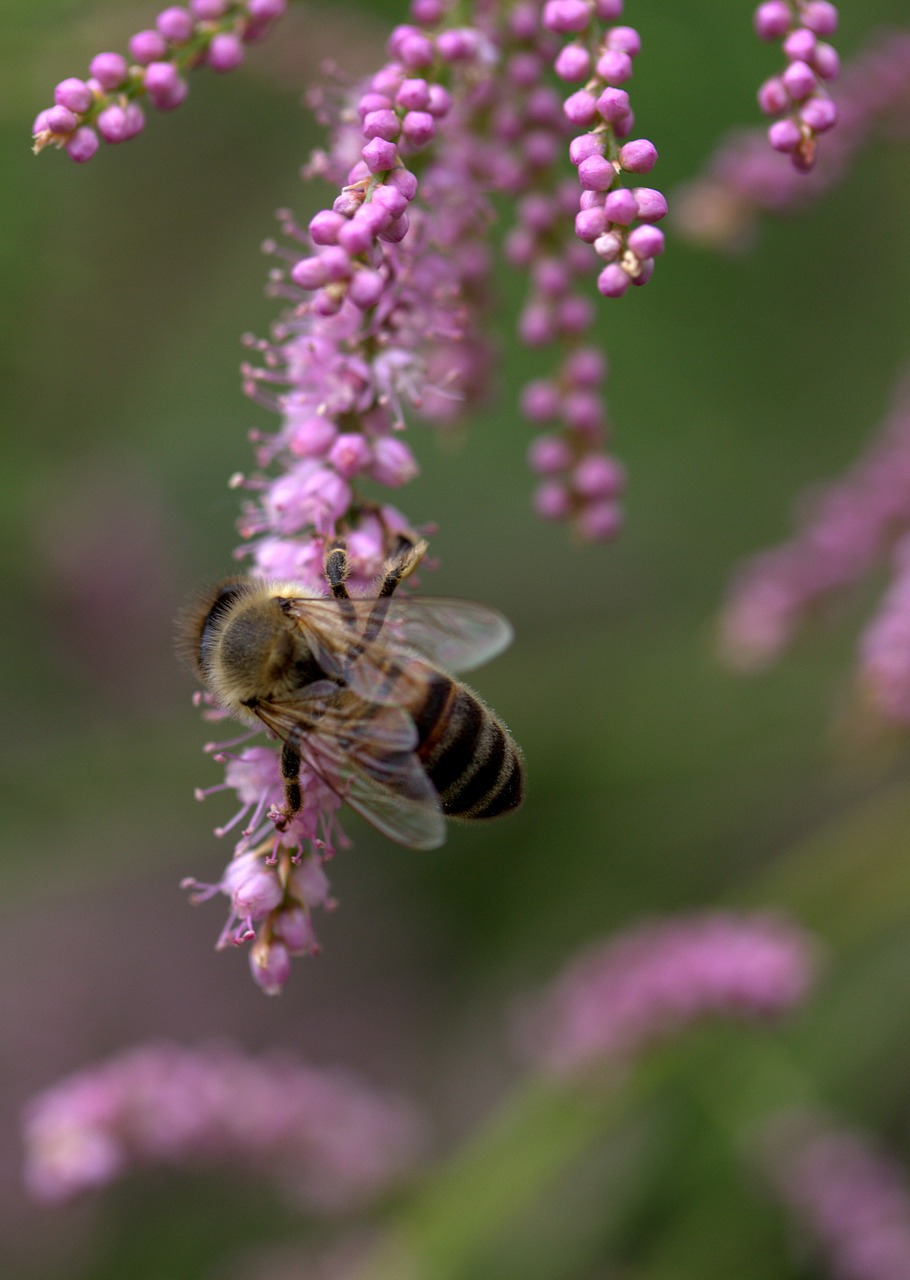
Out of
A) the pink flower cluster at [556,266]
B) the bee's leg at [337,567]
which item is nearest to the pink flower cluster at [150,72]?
the pink flower cluster at [556,266]

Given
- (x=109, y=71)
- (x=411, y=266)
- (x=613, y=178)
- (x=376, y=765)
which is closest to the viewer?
(x=613, y=178)

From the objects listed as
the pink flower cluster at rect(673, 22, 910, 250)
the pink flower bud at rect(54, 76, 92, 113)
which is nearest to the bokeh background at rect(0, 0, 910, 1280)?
the pink flower cluster at rect(673, 22, 910, 250)

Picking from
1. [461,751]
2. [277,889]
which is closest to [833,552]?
[461,751]

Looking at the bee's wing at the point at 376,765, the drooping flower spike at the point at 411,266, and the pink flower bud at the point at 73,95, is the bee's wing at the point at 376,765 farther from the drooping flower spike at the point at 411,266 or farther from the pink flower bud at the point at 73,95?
the pink flower bud at the point at 73,95

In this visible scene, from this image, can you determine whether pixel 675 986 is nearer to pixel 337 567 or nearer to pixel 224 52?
pixel 337 567

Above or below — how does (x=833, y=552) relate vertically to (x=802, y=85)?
above

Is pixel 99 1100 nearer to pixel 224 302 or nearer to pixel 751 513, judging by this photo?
pixel 751 513

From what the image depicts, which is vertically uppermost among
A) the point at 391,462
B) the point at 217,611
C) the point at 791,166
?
the point at 217,611

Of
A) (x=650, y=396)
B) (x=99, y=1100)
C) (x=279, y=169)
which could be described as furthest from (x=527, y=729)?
(x=279, y=169)
